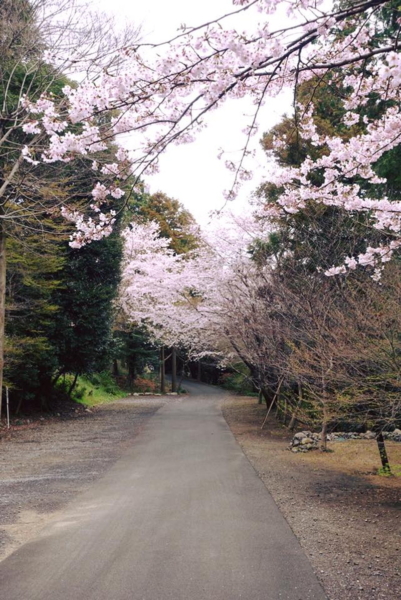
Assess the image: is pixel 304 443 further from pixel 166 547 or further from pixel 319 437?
pixel 166 547

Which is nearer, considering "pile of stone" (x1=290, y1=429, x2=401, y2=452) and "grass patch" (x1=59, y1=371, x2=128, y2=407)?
"pile of stone" (x1=290, y1=429, x2=401, y2=452)

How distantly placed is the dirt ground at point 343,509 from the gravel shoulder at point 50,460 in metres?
2.57

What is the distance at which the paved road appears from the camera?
3441mm

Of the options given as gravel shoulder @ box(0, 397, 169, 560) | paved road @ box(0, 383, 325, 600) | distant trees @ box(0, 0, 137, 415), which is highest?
distant trees @ box(0, 0, 137, 415)

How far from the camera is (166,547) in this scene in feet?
13.9

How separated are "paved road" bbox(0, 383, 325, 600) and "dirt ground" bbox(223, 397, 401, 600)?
218 millimetres

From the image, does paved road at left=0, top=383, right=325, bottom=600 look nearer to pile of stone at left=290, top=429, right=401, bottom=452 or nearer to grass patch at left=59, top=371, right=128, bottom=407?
pile of stone at left=290, top=429, right=401, bottom=452

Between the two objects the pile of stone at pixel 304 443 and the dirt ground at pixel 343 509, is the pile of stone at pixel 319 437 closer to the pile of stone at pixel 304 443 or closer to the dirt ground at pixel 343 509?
the pile of stone at pixel 304 443

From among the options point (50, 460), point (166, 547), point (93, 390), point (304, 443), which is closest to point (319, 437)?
point (304, 443)

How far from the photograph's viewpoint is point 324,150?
12836 mm

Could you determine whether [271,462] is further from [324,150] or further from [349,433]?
[324,150]

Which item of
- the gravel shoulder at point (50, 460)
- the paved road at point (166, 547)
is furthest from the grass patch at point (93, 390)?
the paved road at point (166, 547)

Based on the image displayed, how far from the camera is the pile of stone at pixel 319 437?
10.1 metres

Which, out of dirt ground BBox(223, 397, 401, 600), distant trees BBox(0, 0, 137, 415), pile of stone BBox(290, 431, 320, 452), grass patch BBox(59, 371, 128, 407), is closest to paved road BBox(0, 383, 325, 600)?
dirt ground BBox(223, 397, 401, 600)
